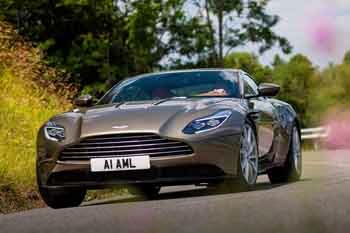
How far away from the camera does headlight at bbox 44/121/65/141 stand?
8.09 m

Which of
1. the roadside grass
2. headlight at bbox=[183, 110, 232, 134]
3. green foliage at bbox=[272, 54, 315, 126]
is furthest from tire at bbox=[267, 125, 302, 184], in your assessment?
green foliage at bbox=[272, 54, 315, 126]

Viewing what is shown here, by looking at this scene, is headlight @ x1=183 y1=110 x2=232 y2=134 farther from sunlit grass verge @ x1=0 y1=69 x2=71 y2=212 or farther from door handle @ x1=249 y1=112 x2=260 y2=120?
sunlit grass verge @ x1=0 y1=69 x2=71 y2=212

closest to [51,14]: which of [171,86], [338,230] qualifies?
[171,86]

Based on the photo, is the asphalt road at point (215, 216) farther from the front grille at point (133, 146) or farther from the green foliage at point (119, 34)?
the green foliage at point (119, 34)

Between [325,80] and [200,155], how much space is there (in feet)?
13.2

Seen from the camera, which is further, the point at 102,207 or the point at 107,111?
the point at 107,111

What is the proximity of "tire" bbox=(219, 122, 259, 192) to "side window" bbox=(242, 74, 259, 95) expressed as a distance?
82 centimetres

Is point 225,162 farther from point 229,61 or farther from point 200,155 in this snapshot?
point 229,61

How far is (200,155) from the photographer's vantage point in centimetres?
781

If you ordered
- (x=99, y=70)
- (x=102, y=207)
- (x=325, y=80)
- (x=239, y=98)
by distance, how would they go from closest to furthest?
(x=325, y=80) < (x=102, y=207) < (x=239, y=98) < (x=99, y=70)

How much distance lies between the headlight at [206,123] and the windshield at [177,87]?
3.43ft

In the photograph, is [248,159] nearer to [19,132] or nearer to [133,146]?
[133,146]

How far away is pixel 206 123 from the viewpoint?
7953 millimetres

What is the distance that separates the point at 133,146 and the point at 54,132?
0.78 m
